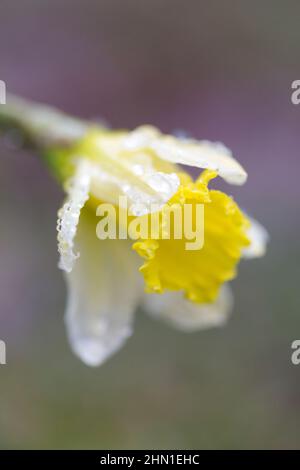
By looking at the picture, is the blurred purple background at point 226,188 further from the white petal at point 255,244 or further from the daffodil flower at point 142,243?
the white petal at point 255,244

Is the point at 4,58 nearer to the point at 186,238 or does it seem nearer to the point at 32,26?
the point at 32,26

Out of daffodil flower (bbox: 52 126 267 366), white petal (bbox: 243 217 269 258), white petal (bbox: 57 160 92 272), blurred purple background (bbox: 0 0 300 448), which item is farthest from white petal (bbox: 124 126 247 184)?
blurred purple background (bbox: 0 0 300 448)

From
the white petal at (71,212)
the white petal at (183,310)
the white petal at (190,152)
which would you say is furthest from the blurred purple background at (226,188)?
the white petal at (190,152)

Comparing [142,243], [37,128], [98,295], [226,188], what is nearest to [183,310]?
[98,295]

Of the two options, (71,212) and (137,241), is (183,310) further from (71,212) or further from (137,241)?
(71,212)

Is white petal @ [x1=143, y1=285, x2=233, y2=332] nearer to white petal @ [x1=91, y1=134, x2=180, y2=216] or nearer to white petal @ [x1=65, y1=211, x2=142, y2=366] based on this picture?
white petal @ [x1=65, y1=211, x2=142, y2=366]
